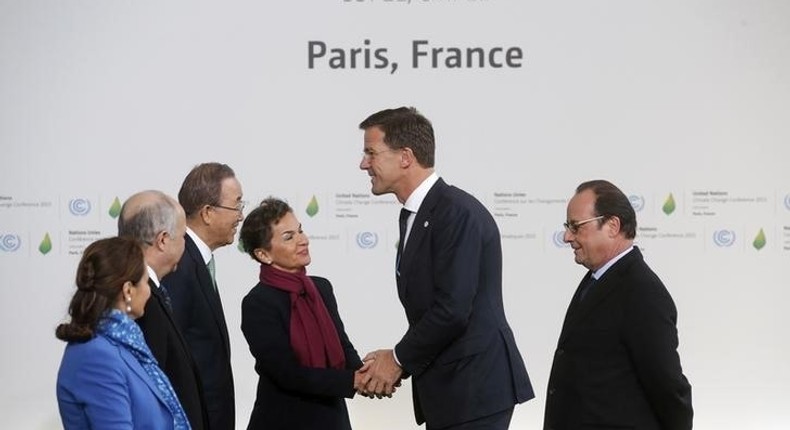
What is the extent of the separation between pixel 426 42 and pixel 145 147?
1.57 meters

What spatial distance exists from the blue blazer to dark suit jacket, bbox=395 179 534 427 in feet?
4.01

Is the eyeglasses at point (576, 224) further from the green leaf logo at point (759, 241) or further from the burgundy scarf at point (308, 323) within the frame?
the green leaf logo at point (759, 241)

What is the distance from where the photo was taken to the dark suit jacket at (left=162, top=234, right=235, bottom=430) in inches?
148

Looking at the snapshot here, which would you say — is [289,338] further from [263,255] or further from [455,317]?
[455,317]

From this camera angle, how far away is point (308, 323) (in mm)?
4000

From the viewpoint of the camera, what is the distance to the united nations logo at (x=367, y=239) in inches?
238

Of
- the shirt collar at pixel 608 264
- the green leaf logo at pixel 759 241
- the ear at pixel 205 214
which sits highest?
the ear at pixel 205 214

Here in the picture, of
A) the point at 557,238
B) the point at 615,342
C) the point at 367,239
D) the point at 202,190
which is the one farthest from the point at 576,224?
the point at 367,239

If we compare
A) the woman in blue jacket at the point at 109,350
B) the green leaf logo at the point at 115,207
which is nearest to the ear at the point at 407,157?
the woman in blue jacket at the point at 109,350

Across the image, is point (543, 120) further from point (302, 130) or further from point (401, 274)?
point (401, 274)

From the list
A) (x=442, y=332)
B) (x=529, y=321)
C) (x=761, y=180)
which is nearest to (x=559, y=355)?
(x=442, y=332)

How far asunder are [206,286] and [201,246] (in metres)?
0.23

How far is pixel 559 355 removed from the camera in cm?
361

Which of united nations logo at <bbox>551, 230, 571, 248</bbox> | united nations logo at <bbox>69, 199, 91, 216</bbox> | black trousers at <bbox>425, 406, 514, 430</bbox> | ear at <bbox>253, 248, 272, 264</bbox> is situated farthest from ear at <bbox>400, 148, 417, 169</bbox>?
united nations logo at <bbox>69, 199, 91, 216</bbox>
